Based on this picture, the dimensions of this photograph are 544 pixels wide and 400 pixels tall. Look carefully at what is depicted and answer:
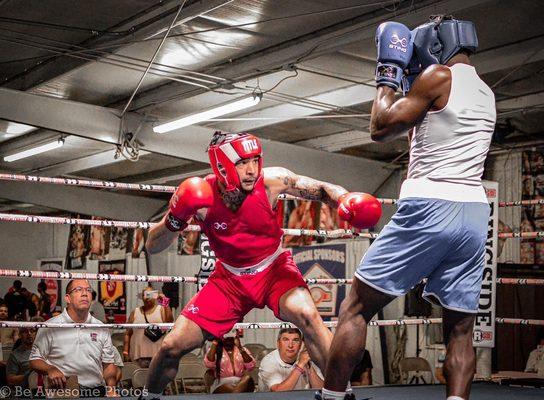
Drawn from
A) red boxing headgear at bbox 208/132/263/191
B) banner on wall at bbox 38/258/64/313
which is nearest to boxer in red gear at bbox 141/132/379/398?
red boxing headgear at bbox 208/132/263/191

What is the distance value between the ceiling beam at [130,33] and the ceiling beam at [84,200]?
186 inches

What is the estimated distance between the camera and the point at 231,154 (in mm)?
2984

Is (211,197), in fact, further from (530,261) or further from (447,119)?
(530,261)

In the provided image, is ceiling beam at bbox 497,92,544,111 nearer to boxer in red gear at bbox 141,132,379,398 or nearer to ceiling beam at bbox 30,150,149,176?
ceiling beam at bbox 30,150,149,176

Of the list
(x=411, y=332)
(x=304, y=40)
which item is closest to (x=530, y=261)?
(x=411, y=332)

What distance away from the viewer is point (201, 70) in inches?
311

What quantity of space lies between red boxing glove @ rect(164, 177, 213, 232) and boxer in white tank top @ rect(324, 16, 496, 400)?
0.76 m

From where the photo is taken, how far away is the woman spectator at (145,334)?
23.1 feet

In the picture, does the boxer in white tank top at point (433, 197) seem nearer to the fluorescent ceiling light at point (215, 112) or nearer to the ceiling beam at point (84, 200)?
the fluorescent ceiling light at point (215, 112)

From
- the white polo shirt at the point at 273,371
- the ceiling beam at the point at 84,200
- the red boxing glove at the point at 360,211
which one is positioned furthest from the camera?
the ceiling beam at the point at 84,200

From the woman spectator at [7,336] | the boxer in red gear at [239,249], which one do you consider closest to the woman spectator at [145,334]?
the woman spectator at [7,336]

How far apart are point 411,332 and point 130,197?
21.5 ft

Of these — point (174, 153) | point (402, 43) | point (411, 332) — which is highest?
point (174, 153)

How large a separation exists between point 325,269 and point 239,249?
7.57m
